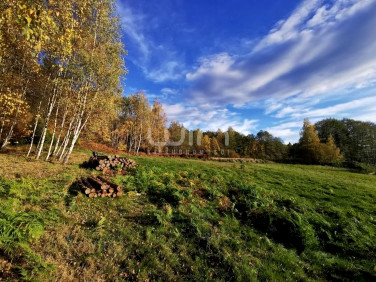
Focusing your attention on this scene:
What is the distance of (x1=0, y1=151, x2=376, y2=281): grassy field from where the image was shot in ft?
16.4

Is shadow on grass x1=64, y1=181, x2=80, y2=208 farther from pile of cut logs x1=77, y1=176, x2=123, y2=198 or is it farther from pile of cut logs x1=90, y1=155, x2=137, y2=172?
pile of cut logs x1=90, y1=155, x2=137, y2=172

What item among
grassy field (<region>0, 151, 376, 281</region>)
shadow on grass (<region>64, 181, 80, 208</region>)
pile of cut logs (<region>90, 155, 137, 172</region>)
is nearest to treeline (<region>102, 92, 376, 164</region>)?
pile of cut logs (<region>90, 155, 137, 172</region>)

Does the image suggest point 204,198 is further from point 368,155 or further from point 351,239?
point 368,155

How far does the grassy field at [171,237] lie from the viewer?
5.01 m

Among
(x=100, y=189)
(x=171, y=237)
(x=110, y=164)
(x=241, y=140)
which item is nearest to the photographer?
(x=171, y=237)

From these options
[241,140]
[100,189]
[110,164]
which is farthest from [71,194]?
[241,140]

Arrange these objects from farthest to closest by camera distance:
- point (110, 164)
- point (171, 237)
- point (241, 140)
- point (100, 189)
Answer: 1. point (241, 140)
2. point (110, 164)
3. point (100, 189)
4. point (171, 237)

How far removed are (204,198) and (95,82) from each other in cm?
1359

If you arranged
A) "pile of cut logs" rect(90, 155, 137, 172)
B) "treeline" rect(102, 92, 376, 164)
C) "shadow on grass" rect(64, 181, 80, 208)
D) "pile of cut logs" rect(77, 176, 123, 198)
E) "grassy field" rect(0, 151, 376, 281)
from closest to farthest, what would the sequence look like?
"grassy field" rect(0, 151, 376, 281)
"shadow on grass" rect(64, 181, 80, 208)
"pile of cut logs" rect(77, 176, 123, 198)
"pile of cut logs" rect(90, 155, 137, 172)
"treeline" rect(102, 92, 376, 164)

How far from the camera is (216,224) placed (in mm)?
8031

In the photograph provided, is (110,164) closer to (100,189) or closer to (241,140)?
(100,189)

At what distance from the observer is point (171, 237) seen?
21.9 ft

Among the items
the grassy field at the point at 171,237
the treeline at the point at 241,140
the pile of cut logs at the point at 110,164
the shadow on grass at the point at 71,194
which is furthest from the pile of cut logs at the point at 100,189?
the treeline at the point at 241,140

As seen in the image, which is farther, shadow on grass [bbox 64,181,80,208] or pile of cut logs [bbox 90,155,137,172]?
pile of cut logs [bbox 90,155,137,172]
